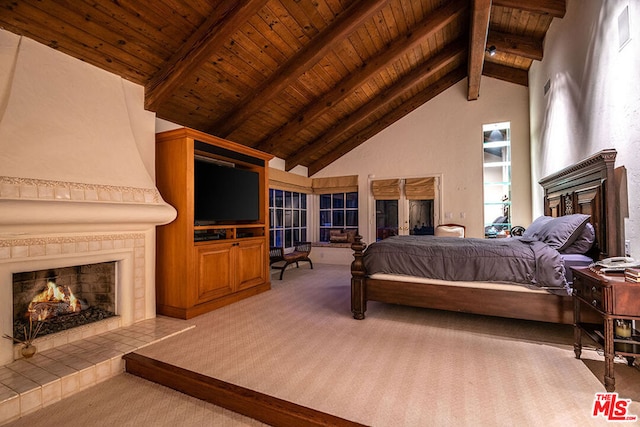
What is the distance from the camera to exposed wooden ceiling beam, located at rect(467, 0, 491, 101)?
3.24 meters

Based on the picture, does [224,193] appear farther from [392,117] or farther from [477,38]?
[392,117]

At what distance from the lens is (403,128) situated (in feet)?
20.3

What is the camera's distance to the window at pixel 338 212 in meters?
6.91

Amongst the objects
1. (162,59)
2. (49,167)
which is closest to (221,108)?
(162,59)

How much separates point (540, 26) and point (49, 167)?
5.91 m

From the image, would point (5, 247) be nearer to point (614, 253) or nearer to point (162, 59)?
point (162, 59)

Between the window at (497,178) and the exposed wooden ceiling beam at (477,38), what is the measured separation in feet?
3.09

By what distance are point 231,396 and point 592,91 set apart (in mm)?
3970

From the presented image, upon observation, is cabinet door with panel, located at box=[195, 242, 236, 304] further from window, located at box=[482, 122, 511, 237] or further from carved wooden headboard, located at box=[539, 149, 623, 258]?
window, located at box=[482, 122, 511, 237]

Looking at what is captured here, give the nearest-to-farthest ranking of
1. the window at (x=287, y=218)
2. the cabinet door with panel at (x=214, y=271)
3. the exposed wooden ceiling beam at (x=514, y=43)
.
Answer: the cabinet door with panel at (x=214, y=271) → the exposed wooden ceiling beam at (x=514, y=43) → the window at (x=287, y=218)

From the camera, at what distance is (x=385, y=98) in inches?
207

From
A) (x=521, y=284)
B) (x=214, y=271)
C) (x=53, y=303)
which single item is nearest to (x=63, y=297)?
(x=53, y=303)

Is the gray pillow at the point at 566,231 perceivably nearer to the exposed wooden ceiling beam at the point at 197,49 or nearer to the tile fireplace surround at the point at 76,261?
the exposed wooden ceiling beam at the point at 197,49

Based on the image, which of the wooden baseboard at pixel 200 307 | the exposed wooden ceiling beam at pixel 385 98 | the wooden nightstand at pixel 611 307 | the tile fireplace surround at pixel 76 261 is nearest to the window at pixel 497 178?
the exposed wooden ceiling beam at pixel 385 98
